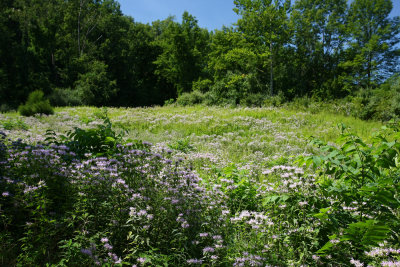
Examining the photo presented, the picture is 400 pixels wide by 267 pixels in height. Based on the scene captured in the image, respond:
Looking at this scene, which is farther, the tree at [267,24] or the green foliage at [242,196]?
the tree at [267,24]

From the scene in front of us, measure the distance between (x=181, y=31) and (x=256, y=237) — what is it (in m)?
40.7

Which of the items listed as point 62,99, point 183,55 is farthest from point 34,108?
point 183,55

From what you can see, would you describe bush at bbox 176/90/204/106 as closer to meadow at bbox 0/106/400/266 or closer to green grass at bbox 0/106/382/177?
green grass at bbox 0/106/382/177

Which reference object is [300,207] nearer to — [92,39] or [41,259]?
[41,259]

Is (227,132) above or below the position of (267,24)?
below

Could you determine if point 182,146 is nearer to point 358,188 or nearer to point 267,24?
point 358,188

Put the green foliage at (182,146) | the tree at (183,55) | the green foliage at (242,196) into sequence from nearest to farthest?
the green foliage at (242,196), the green foliage at (182,146), the tree at (183,55)

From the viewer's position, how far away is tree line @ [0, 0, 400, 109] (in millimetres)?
25297

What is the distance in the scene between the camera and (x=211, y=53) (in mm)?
33719

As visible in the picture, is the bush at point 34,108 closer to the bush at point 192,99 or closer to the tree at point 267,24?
the bush at point 192,99

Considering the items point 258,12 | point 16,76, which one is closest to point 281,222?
point 258,12

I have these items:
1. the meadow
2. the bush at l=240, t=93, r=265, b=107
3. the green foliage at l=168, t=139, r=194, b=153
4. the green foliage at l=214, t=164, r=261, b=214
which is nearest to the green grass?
the green foliage at l=168, t=139, r=194, b=153

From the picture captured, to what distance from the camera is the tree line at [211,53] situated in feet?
83.0

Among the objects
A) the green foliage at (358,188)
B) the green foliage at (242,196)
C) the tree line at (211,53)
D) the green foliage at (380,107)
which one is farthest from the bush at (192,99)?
the green foliage at (358,188)
